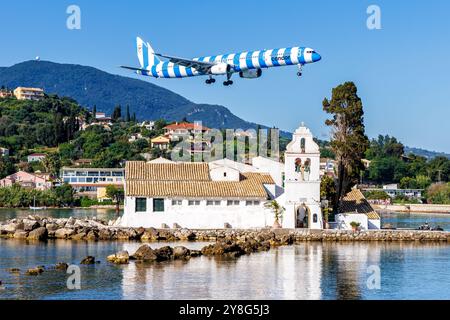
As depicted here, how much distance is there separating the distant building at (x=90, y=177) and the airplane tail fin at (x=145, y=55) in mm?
52399

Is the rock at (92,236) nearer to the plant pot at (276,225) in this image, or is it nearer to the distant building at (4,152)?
the plant pot at (276,225)

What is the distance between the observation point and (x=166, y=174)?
53.1 metres

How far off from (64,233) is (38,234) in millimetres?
1446

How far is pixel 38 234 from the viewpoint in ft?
163

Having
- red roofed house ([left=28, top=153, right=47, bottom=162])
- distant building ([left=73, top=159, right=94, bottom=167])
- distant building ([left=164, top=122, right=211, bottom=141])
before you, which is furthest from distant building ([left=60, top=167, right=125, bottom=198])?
distant building ([left=164, top=122, right=211, bottom=141])

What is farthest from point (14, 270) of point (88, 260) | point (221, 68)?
point (221, 68)

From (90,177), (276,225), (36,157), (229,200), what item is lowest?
(276,225)

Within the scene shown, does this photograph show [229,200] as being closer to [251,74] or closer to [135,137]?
[251,74]

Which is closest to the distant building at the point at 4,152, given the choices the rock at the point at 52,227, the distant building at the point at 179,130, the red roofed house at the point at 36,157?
the red roofed house at the point at 36,157

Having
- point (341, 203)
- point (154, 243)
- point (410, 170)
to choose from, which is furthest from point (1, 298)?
point (410, 170)
